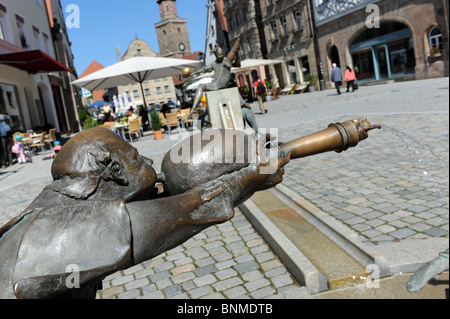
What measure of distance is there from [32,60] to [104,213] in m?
15.9

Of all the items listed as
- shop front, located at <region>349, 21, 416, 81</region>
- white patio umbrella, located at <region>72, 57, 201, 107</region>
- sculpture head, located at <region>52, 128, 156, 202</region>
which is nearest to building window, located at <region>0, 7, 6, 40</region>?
white patio umbrella, located at <region>72, 57, 201, 107</region>

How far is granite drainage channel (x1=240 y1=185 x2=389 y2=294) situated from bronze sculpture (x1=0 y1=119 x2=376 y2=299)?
215cm

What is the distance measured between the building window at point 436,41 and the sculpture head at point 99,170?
68.7 feet

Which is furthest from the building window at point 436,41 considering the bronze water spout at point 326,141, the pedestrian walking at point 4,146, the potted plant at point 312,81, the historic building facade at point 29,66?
the bronze water spout at point 326,141

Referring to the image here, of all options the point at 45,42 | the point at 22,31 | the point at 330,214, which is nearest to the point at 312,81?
the point at 45,42

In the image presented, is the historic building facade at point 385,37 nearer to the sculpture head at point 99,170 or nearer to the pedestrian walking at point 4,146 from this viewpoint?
the pedestrian walking at point 4,146

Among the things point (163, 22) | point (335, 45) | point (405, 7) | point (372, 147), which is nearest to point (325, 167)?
point (372, 147)

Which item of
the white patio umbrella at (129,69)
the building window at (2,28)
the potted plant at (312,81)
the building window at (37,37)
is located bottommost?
the potted plant at (312,81)

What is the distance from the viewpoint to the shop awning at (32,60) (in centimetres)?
1384

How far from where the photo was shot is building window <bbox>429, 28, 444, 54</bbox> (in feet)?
60.9

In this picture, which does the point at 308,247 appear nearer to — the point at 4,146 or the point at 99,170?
the point at 99,170

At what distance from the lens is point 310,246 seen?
3.62 meters

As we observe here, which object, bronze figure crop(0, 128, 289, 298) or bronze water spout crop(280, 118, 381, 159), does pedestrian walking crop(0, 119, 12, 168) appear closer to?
bronze figure crop(0, 128, 289, 298)
